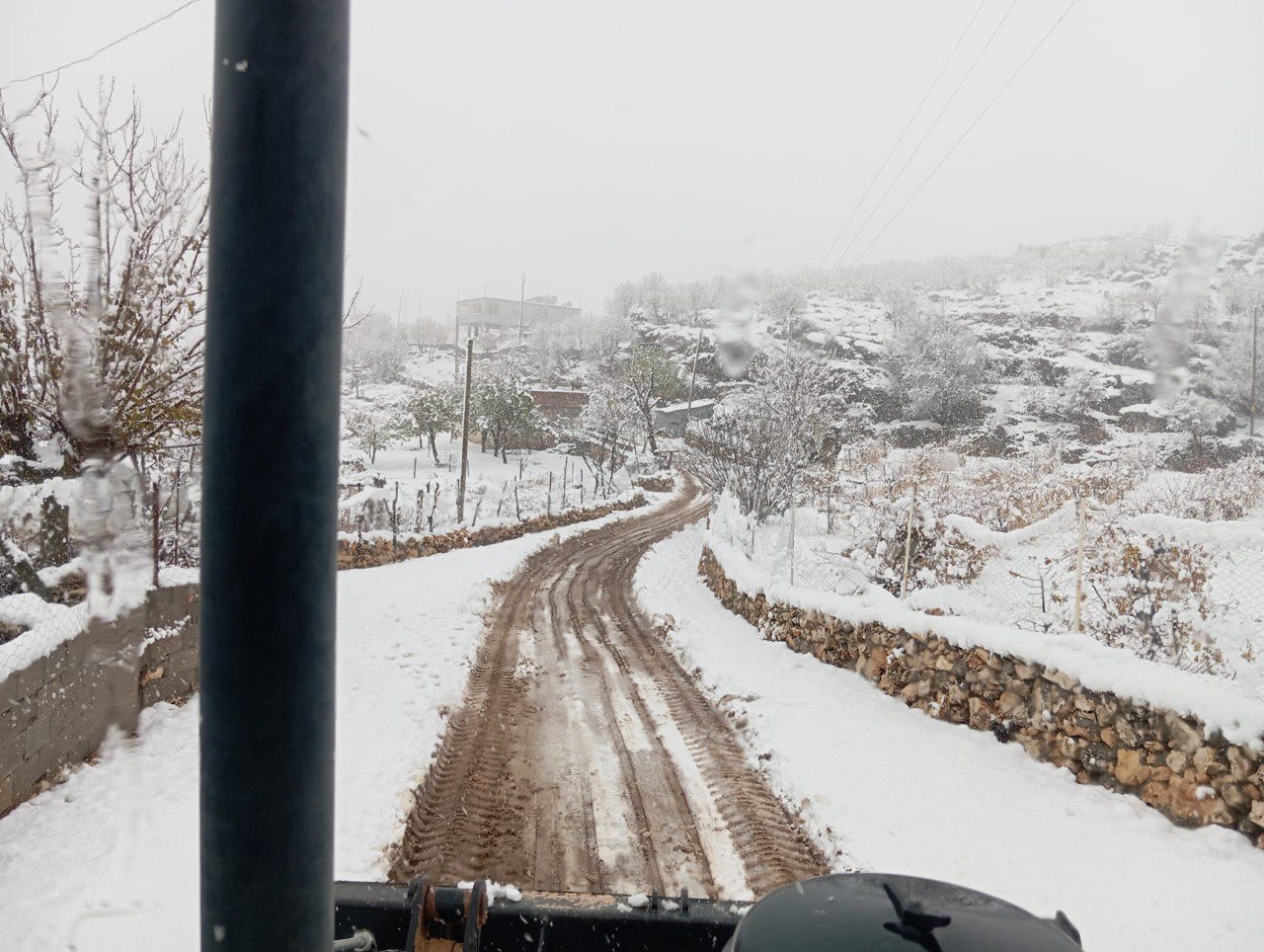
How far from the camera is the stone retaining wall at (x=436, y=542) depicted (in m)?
14.9

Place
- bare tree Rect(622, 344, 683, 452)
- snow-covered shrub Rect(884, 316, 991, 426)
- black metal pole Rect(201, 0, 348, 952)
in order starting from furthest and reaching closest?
bare tree Rect(622, 344, 683, 452) < snow-covered shrub Rect(884, 316, 991, 426) < black metal pole Rect(201, 0, 348, 952)

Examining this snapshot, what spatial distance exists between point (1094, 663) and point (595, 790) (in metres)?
3.97

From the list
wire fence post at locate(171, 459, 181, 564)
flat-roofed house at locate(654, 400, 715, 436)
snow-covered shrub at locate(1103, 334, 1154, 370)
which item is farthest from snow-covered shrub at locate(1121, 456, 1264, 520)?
flat-roofed house at locate(654, 400, 715, 436)

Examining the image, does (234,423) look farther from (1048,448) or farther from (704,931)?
(1048,448)

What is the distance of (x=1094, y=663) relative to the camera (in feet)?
17.6

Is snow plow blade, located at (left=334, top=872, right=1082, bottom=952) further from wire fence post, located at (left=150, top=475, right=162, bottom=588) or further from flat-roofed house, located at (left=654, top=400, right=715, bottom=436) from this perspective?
flat-roofed house, located at (left=654, top=400, right=715, bottom=436)

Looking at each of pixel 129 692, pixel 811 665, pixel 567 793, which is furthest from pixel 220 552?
pixel 811 665

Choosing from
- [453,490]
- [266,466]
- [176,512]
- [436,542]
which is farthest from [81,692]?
[453,490]

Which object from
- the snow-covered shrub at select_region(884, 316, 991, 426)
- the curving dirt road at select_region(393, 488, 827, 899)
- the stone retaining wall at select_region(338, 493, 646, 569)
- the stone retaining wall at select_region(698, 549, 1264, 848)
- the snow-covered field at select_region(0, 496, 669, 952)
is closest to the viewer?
the snow-covered field at select_region(0, 496, 669, 952)

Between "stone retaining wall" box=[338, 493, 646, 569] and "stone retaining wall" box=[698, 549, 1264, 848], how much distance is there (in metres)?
10.4

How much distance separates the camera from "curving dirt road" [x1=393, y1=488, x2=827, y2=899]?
409cm

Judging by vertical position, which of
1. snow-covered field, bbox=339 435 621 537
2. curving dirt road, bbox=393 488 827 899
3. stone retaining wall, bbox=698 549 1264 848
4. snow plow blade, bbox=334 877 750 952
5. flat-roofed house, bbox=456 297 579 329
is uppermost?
flat-roofed house, bbox=456 297 579 329

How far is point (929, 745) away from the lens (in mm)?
5918

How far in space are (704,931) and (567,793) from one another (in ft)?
12.2
